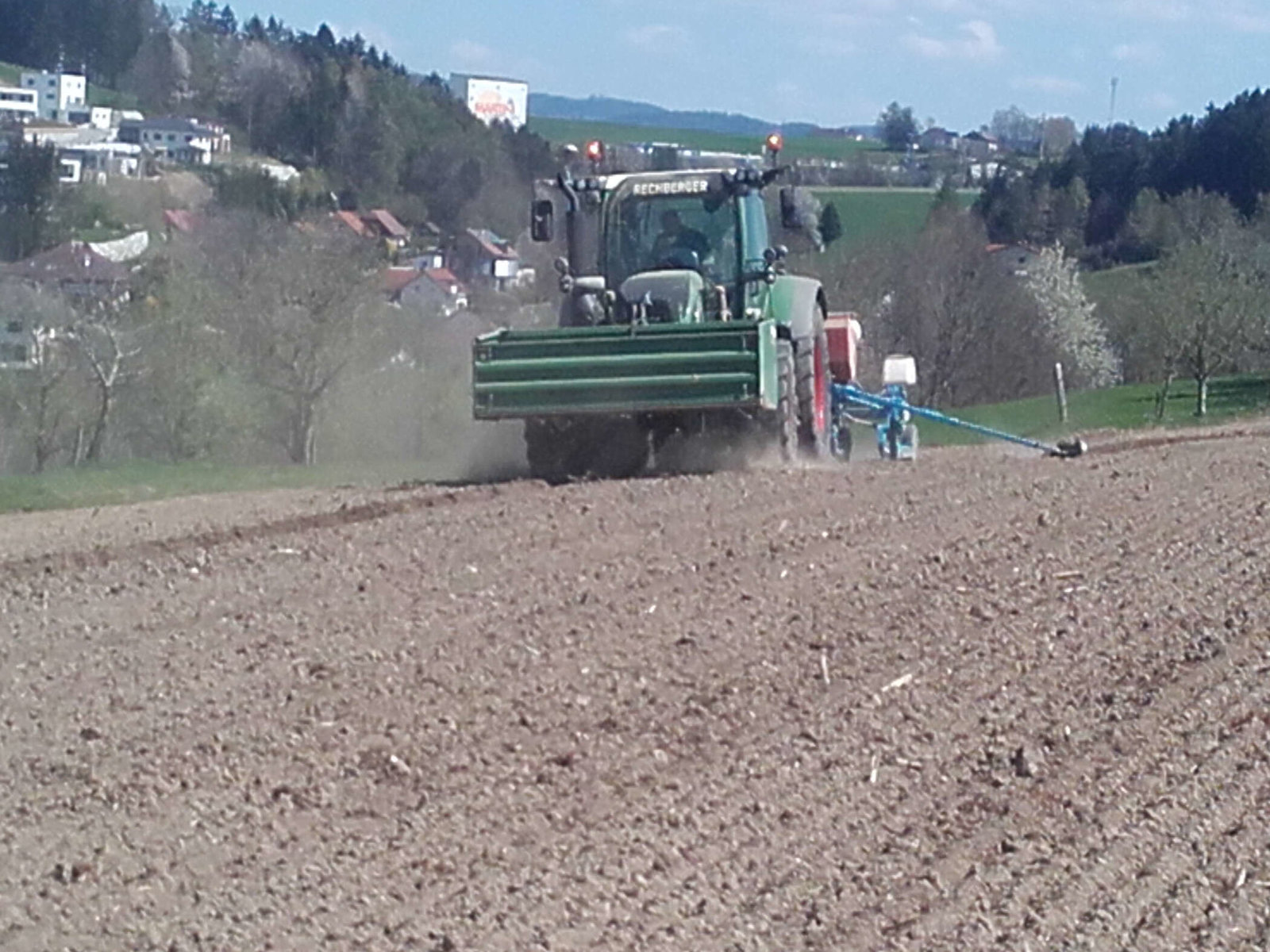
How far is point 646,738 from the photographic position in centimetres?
603

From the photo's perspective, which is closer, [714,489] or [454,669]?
[454,669]

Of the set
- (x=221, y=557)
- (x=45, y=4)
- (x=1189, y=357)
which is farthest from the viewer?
(x=45, y=4)

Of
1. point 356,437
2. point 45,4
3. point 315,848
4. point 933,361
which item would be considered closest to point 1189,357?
point 933,361

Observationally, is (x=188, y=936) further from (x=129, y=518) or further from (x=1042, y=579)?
(x=129, y=518)

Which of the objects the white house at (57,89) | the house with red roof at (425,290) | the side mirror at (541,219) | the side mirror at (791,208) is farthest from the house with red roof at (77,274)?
the white house at (57,89)

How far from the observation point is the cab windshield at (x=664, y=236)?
Result: 45.0ft

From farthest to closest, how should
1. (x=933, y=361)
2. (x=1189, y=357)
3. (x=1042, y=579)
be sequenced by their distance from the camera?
(x=933, y=361) < (x=1189, y=357) < (x=1042, y=579)

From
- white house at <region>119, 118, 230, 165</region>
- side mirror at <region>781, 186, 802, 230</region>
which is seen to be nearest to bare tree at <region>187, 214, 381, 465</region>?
side mirror at <region>781, 186, 802, 230</region>

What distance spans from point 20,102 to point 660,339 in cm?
6187

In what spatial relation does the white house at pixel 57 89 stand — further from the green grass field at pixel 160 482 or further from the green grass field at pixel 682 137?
the green grass field at pixel 160 482

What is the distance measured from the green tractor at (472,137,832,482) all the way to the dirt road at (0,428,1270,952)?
7.72 feet

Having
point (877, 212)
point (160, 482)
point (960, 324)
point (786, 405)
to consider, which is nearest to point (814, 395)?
point (786, 405)

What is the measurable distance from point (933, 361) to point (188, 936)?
1556 inches

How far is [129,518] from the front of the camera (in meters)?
12.0
